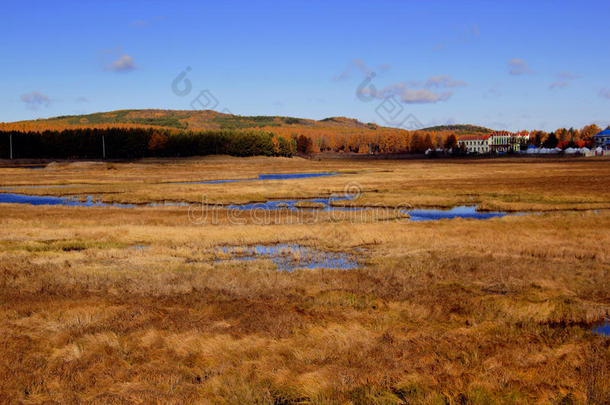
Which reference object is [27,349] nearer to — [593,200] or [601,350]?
[601,350]

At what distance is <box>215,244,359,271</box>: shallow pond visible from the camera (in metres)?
20.8

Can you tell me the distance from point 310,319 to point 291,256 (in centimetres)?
934

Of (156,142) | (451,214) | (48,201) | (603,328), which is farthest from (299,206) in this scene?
(156,142)

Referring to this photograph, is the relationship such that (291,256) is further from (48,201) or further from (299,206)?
(48,201)

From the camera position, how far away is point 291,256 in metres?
22.4

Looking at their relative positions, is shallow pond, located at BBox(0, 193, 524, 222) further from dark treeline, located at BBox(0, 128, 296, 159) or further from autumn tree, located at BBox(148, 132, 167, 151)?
autumn tree, located at BBox(148, 132, 167, 151)

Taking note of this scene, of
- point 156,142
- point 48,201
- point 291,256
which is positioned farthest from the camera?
point 156,142

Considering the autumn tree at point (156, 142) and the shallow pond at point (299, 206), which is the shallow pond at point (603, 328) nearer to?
the shallow pond at point (299, 206)

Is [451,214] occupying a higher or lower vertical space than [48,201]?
lower

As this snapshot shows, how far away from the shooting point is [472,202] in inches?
1793

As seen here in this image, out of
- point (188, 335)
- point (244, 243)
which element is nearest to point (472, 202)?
point (244, 243)

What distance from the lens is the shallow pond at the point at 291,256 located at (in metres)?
20.8

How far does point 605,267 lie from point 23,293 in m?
20.3

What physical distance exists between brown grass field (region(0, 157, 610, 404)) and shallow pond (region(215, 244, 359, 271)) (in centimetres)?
70
